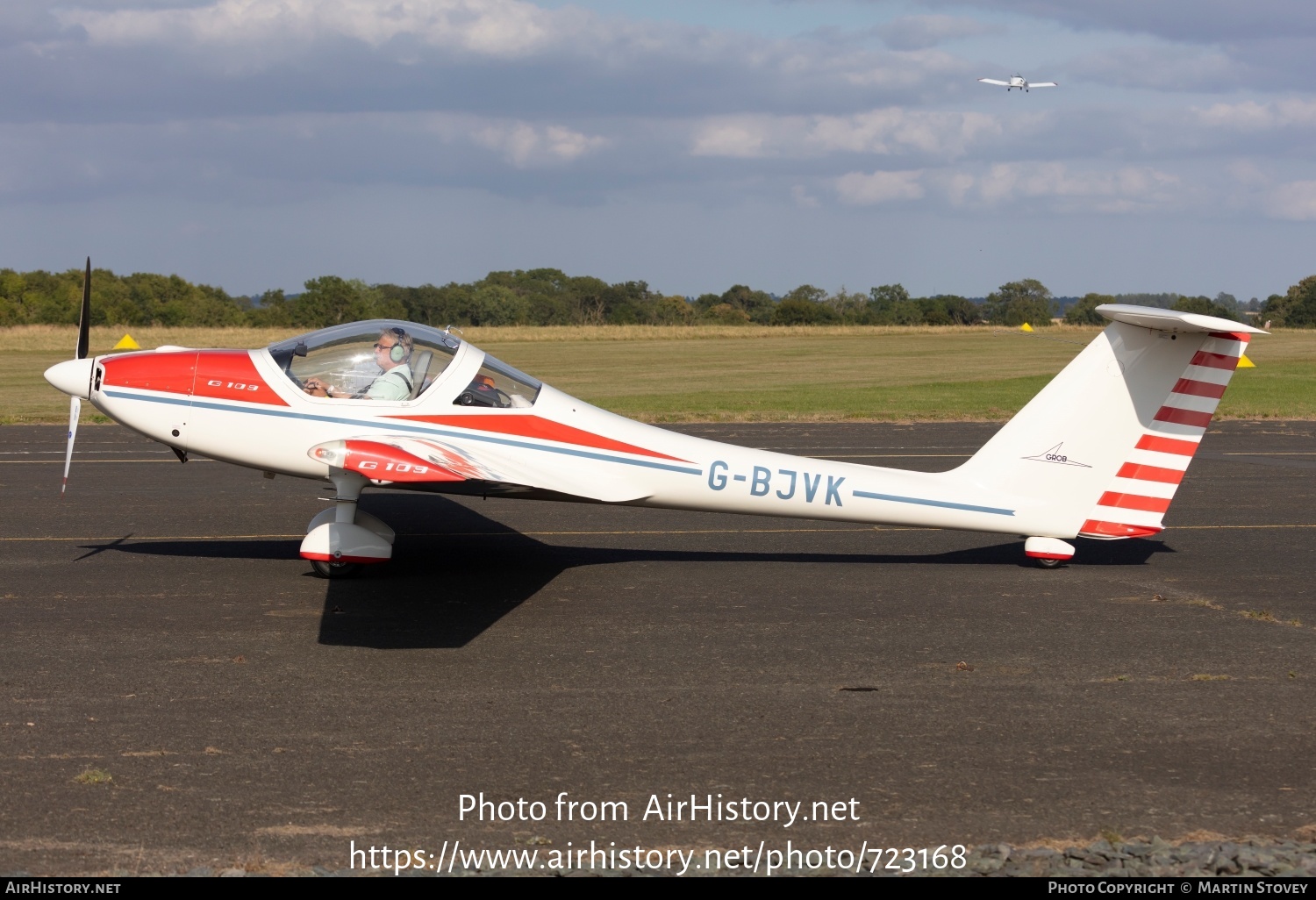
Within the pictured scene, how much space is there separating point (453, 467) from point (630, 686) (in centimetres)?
230

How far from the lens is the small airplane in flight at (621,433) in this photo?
981cm

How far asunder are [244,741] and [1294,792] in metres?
5.40

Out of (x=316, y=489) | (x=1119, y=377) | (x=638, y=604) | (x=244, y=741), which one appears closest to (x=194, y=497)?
(x=316, y=489)

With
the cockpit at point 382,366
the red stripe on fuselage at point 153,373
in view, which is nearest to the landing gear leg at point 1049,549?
the cockpit at point 382,366

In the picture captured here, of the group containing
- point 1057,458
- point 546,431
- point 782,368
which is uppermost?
point 782,368

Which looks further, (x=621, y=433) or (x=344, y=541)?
(x=621, y=433)

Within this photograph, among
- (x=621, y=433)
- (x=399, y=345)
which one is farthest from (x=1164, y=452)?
(x=399, y=345)

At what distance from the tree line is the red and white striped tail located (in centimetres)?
5919

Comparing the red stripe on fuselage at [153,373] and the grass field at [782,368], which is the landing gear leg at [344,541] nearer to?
the red stripe on fuselage at [153,373]

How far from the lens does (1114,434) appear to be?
32.6 ft

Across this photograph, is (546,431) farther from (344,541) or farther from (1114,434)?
(1114,434)

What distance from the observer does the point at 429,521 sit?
12641mm

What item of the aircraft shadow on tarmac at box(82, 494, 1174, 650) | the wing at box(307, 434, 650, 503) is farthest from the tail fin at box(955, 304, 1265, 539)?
the wing at box(307, 434, 650, 503)
